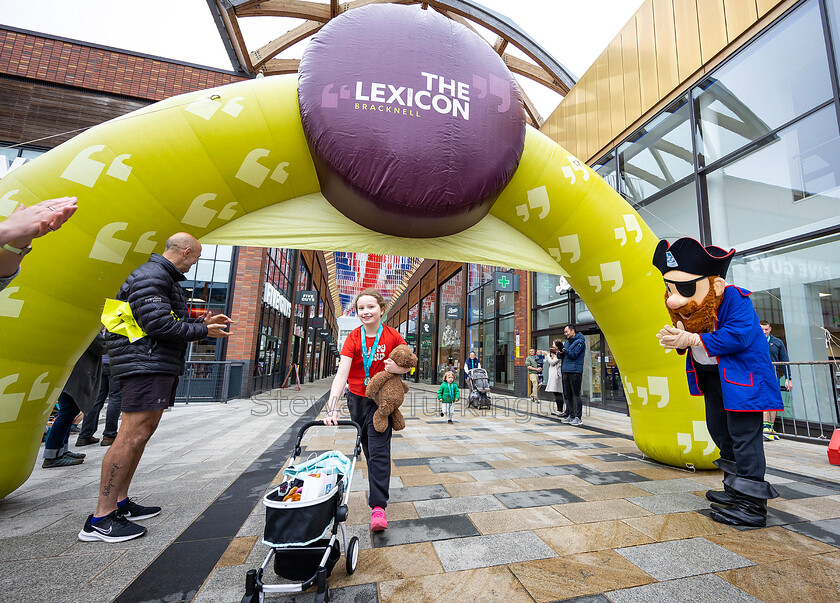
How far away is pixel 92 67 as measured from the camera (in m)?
10.6

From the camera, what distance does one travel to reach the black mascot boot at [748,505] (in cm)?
243

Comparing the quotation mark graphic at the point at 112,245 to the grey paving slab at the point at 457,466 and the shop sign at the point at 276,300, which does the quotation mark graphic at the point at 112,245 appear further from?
the shop sign at the point at 276,300

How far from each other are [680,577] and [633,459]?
2673 mm

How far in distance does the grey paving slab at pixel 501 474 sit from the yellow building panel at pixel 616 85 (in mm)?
8954

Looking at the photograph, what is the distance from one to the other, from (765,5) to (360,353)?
8.93 m

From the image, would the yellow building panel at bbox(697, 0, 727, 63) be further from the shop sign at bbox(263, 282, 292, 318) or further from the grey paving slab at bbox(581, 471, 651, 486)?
the shop sign at bbox(263, 282, 292, 318)

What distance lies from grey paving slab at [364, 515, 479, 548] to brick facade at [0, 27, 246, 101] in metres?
13.3

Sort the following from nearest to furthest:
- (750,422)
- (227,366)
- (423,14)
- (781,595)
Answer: (781,595) < (750,422) < (423,14) < (227,366)

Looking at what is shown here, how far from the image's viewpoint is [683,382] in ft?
11.7

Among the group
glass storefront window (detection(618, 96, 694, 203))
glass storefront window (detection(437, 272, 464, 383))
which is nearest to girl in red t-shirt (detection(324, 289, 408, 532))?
glass storefront window (detection(618, 96, 694, 203))

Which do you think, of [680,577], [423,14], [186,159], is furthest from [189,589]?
[423,14]

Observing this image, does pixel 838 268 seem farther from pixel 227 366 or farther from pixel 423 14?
pixel 227 366

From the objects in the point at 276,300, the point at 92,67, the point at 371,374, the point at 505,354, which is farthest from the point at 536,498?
the point at 92,67

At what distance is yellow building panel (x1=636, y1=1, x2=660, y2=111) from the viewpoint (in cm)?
825
